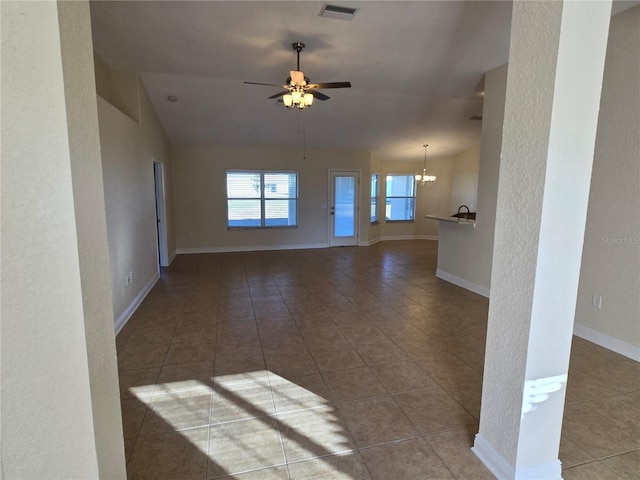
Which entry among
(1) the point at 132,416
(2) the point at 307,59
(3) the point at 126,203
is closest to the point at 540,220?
(1) the point at 132,416

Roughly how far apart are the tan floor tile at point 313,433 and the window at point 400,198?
829 cm

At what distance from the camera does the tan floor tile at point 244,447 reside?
1745 millimetres

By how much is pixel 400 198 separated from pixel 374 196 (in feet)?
3.37

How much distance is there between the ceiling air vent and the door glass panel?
5.19m

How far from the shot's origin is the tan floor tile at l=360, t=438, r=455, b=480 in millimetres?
1690

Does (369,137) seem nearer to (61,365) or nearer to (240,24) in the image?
(240,24)

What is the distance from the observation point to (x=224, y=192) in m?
7.79

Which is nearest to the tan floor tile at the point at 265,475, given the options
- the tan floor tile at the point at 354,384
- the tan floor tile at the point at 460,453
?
the tan floor tile at the point at 354,384

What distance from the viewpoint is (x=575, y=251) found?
1462 mm

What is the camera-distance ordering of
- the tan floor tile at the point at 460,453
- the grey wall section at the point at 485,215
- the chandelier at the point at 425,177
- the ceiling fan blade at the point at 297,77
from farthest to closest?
the chandelier at the point at 425,177 → the grey wall section at the point at 485,215 → the ceiling fan blade at the point at 297,77 → the tan floor tile at the point at 460,453

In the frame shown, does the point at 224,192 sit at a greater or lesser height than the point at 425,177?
lesser

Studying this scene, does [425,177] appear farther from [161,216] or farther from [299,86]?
[161,216]

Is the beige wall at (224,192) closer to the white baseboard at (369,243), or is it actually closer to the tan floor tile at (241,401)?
the white baseboard at (369,243)

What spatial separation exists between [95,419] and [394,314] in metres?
3.29
